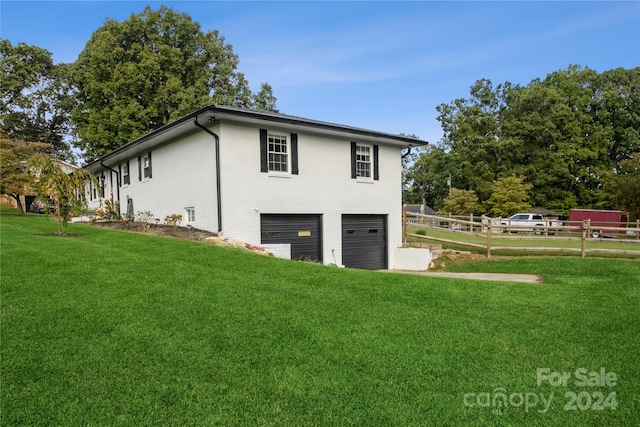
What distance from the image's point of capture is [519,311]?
553 centimetres

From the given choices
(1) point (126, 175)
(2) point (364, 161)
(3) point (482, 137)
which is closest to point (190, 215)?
(2) point (364, 161)

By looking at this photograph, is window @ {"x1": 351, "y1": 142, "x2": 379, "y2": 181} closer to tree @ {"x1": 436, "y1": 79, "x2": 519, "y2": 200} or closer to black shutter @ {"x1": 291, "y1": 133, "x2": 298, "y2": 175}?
black shutter @ {"x1": 291, "y1": 133, "x2": 298, "y2": 175}

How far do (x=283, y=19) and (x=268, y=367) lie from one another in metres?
11.7

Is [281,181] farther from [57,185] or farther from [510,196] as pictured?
[510,196]

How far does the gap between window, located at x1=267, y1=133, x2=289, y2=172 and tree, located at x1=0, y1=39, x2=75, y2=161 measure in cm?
2891

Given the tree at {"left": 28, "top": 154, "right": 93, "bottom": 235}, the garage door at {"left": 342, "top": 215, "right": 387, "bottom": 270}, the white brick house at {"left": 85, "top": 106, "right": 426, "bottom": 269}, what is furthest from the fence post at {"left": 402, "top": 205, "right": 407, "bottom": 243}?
the tree at {"left": 28, "top": 154, "right": 93, "bottom": 235}

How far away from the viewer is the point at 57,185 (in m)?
10.2

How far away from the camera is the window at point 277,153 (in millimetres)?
12297

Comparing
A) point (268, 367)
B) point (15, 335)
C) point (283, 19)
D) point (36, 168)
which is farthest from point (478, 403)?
point (283, 19)

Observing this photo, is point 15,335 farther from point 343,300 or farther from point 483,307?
point 483,307

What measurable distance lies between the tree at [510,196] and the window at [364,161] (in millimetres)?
27893

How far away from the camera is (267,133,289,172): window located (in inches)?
484

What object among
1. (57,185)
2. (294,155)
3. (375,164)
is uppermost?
(294,155)

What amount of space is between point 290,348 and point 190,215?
1054 centimetres
